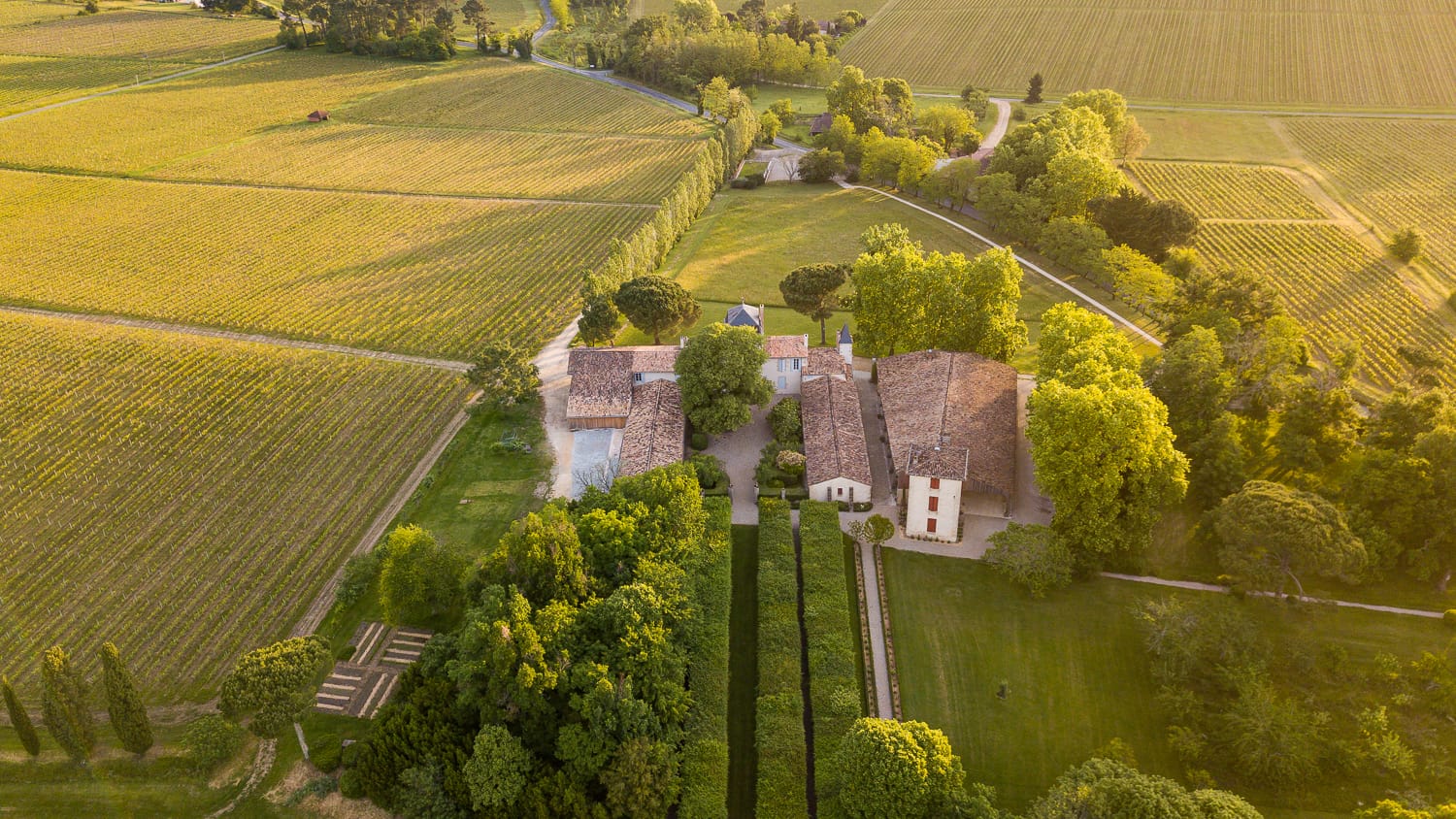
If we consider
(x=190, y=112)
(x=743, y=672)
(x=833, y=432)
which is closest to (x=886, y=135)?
(x=833, y=432)

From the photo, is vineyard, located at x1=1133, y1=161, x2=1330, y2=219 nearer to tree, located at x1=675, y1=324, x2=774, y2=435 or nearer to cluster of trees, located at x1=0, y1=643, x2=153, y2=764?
tree, located at x1=675, y1=324, x2=774, y2=435

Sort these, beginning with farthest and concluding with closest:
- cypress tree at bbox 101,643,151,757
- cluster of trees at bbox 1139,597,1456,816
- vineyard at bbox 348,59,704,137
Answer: vineyard at bbox 348,59,704,137
cypress tree at bbox 101,643,151,757
cluster of trees at bbox 1139,597,1456,816

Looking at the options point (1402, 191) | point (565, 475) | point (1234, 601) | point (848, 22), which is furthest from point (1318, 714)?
point (848, 22)

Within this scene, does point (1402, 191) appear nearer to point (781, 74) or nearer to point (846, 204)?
point (846, 204)

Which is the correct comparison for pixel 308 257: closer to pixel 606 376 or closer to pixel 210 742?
pixel 606 376

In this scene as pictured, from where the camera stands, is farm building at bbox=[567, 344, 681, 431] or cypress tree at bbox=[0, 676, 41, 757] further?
farm building at bbox=[567, 344, 681, 431]

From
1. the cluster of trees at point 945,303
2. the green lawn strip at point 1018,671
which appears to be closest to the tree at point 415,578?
the green lawn strip at point 1018,671

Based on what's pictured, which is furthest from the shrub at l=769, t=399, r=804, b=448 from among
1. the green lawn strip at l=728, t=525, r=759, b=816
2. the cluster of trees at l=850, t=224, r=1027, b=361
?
the cluster of trees at l=850, t=224, r=1027, b=361
